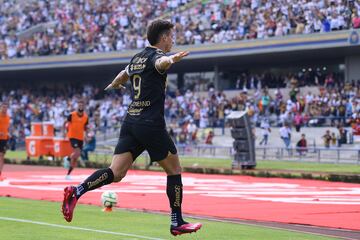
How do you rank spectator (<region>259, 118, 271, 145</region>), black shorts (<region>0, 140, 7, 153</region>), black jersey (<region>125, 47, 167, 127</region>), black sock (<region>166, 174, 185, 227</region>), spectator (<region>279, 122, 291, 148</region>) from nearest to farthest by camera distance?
black jersey (<region>125, 47, 167, 127</region>), black sock (<region>166, 174, 185, 227</region>), black shorts (<region>0, 140, 7, 153</region>), spectator (<region>279, 122, 291, 148</region>), spectator (<region>259, 118, 271, 145</region>)

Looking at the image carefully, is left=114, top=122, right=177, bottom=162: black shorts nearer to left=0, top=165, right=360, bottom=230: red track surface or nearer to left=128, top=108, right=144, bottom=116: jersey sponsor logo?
left=128, top=108, right=144, bottom=116: jersey sponsor logo

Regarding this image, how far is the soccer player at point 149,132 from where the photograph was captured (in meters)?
8.96

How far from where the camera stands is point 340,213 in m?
12.8

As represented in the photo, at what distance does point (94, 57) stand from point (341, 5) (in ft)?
52.4

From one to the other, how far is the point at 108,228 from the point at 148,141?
5.77 ft

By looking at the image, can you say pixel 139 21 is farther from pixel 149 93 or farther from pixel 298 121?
pixel 149 93

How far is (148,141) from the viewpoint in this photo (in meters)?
8.96

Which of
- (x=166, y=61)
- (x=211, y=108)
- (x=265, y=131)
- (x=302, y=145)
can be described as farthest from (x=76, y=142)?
(x=211, y=108)

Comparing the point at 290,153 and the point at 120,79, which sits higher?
the point at 120,79

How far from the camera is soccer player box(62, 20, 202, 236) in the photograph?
8.96 metres

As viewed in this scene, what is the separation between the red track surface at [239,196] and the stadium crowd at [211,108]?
820cm

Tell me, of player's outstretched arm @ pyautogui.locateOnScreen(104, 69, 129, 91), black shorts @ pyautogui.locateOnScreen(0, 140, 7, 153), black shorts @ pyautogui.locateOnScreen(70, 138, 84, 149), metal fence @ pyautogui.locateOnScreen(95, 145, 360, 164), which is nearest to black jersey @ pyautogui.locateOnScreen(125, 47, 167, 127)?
player's outstretched arm @ pyautogui.locateOnScreen(104, 69, 129, 91)

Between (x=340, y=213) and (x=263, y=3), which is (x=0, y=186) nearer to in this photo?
(x=340, y=213)

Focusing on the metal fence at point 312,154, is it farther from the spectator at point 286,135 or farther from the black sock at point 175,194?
the black sock at point 175,194
